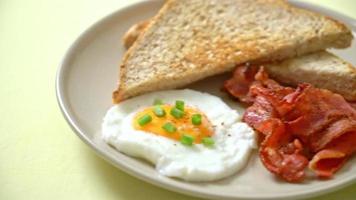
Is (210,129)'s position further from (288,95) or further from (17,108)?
(17,108)

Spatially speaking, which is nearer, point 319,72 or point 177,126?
point 177,126

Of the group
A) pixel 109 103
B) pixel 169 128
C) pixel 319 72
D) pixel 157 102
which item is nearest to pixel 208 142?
pixel 169 128

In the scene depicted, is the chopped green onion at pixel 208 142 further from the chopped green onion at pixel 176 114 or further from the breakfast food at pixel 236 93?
the chopped green onion at pixel 176 114

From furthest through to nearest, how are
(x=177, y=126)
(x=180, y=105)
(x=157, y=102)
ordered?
(x=157, y=102), (x=180, y=105), (x=177, y=126)

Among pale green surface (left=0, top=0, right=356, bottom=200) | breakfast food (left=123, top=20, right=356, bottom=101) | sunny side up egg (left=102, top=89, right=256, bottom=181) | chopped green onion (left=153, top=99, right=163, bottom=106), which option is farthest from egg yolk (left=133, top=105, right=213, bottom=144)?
breakfast food (left=123, top=20, right=356, bottom=101)

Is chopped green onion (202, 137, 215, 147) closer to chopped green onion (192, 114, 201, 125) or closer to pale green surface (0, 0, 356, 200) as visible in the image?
chopped green onion (192, 114, 201, 125)

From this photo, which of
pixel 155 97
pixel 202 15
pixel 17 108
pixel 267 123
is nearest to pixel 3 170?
pixel 17 108

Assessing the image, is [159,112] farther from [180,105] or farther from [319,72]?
[319,72]
